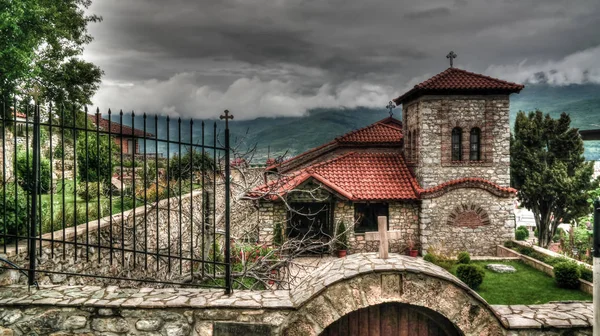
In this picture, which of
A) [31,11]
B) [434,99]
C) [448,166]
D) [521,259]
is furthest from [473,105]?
[31,11]

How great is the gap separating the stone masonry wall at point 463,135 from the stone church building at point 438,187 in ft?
0.13

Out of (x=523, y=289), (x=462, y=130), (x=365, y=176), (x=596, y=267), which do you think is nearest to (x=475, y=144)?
(x=462, y=130)

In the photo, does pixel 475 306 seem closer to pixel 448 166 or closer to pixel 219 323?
pixel 219 323

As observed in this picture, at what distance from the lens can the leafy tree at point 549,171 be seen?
1853 cm

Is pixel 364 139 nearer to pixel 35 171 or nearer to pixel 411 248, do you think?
pixel 411 248

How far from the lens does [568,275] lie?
10625mm

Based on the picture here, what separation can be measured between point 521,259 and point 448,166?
171 inches

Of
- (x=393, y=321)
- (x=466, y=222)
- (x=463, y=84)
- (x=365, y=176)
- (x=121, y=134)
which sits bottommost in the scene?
(x=466, y=222)

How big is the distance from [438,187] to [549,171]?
309 inches

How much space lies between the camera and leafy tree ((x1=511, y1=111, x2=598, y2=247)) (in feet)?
60.8

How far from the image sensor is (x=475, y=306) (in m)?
3.55

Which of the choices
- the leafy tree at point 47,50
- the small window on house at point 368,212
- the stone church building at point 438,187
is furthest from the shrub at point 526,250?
the leafy tree at point 47,50

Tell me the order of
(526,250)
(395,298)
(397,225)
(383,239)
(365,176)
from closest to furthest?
1. (395,298)
2. (383,239)
3. (526,250)
4. (397,225)
5. (365,176)

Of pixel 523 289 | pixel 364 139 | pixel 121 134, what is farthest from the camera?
pixel 364 139
